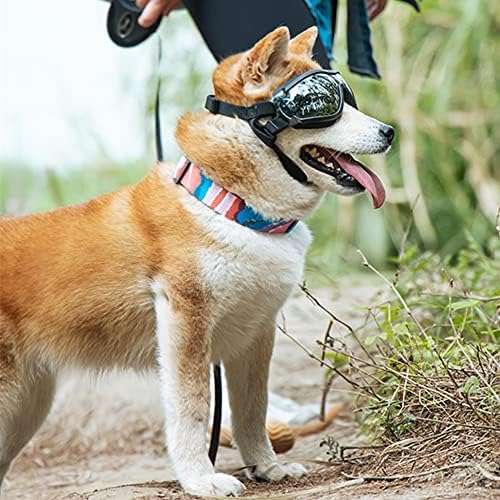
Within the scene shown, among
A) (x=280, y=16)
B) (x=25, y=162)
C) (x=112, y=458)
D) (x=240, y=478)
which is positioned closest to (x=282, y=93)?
(x=280, y=16)

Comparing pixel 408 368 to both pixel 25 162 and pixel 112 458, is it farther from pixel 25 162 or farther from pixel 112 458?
pixel 25 162

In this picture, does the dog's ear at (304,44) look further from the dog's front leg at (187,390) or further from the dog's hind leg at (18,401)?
the dog's hind leg at (18,401)

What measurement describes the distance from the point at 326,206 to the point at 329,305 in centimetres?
229

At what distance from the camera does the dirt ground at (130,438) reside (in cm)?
283

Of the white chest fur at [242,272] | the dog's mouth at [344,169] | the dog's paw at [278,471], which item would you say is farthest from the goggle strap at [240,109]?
the dog's paw at [278,471]

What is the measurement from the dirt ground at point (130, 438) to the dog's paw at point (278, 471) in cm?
4

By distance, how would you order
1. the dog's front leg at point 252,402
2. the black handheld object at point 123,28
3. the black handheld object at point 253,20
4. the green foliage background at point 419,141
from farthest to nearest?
the green foliage background at point 419,141
the black handheld object at point 123,28
the black handheld object at point 253,20
the dog's front leg at point 252,402

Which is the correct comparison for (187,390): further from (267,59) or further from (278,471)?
(267,59)

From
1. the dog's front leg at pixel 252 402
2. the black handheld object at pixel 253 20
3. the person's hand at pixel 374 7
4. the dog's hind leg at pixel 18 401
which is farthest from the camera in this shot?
the person's hand at pixel 374 7

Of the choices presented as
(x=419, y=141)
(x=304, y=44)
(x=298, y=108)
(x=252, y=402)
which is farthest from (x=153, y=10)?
(x=419, y=141)

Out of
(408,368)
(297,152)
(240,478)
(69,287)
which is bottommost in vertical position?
A: (240,478)

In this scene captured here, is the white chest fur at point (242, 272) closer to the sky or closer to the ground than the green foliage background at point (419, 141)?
closer to the sky

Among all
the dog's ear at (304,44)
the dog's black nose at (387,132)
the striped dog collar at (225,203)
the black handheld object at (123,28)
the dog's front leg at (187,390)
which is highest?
the dog's ear at (304,44)

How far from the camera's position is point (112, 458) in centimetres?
376
